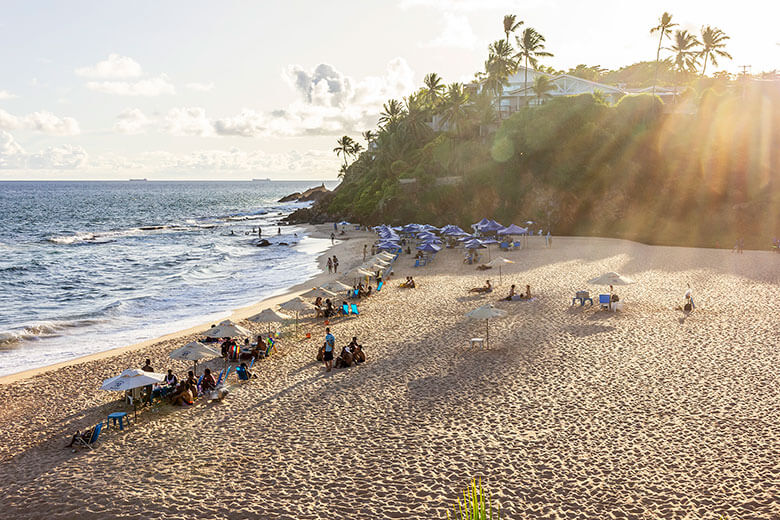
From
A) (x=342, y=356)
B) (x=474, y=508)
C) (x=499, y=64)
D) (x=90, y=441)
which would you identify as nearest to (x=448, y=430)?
(x=342, y=356)

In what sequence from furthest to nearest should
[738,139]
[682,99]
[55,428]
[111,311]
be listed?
1. [682,99]
2. [738,139]
3. [111,311]
4. [55,428]

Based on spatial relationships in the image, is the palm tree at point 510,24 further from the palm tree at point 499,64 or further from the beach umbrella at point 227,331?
the beach umbrella at point 227,331

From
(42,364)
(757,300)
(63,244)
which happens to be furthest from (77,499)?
(63,244)

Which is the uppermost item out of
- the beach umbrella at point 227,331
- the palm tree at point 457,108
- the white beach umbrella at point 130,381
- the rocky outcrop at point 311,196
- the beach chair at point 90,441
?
the palm tree at point 457,108

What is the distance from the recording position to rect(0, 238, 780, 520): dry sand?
9.55 metres

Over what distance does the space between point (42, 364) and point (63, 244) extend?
51133mm

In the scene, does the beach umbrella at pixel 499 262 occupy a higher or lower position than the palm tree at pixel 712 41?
lower

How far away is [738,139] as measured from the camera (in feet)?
157

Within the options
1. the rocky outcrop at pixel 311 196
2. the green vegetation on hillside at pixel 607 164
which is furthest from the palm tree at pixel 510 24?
the rocky outcrop at pixel 311 196

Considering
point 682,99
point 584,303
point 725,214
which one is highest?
point 682,99

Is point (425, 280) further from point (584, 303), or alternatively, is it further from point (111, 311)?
point (111, 311)

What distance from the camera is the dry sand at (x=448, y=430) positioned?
9555mm

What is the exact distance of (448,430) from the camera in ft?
39.9

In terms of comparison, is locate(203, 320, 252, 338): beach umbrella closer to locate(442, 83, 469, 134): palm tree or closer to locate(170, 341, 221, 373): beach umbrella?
locate(170, 341, 221, 373): beach umbrella
